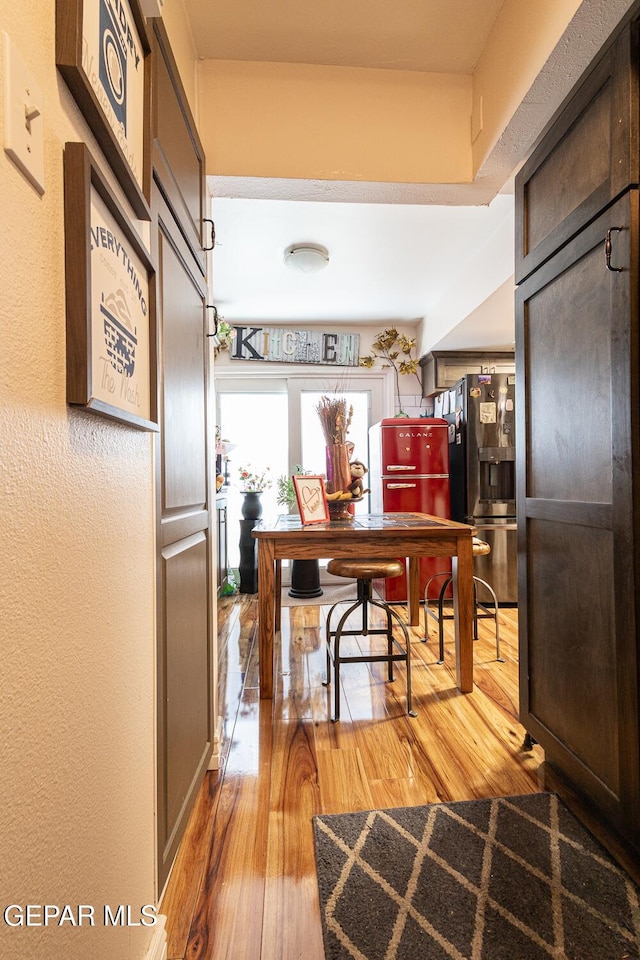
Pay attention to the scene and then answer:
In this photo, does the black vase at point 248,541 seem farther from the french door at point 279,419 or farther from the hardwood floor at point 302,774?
the hardwood floor at point 302,774

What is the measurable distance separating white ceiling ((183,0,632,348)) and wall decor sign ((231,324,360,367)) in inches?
29.2

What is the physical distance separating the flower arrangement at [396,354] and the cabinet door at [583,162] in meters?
2.87

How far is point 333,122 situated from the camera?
1.90 meters

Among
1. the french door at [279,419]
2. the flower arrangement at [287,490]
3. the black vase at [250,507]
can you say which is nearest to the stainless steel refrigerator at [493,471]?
the french door at [279,419]

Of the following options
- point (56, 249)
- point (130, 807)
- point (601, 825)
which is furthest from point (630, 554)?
point (56, 249)

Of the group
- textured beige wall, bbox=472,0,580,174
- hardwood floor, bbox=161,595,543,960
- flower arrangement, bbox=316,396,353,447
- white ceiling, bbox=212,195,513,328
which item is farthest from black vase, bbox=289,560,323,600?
textured beige wall, bbox=472,0,580,174

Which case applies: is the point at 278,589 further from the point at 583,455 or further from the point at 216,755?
the point at 583,455

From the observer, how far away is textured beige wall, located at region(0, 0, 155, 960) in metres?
0.53

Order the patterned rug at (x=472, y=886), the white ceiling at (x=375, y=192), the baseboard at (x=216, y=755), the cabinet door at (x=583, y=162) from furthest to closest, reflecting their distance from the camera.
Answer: the baseboard at (x=216, y=755) < the white ceiling at (x=375, y=192) < the cabinet door at (x=583, y=162) < the patterned rug at (x=472, y=886)

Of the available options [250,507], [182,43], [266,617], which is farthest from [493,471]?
[182,43]

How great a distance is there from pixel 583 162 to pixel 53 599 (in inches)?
68.1

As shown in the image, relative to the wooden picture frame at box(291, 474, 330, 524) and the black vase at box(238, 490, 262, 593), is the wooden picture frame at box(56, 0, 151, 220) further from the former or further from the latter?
the black vase at box(238, 490, 262, 593)

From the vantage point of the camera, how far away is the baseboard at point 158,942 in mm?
971

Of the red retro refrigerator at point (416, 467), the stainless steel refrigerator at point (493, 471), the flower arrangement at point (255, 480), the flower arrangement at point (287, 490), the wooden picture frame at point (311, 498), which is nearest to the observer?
the wooden picture frame at point (311, 498)
